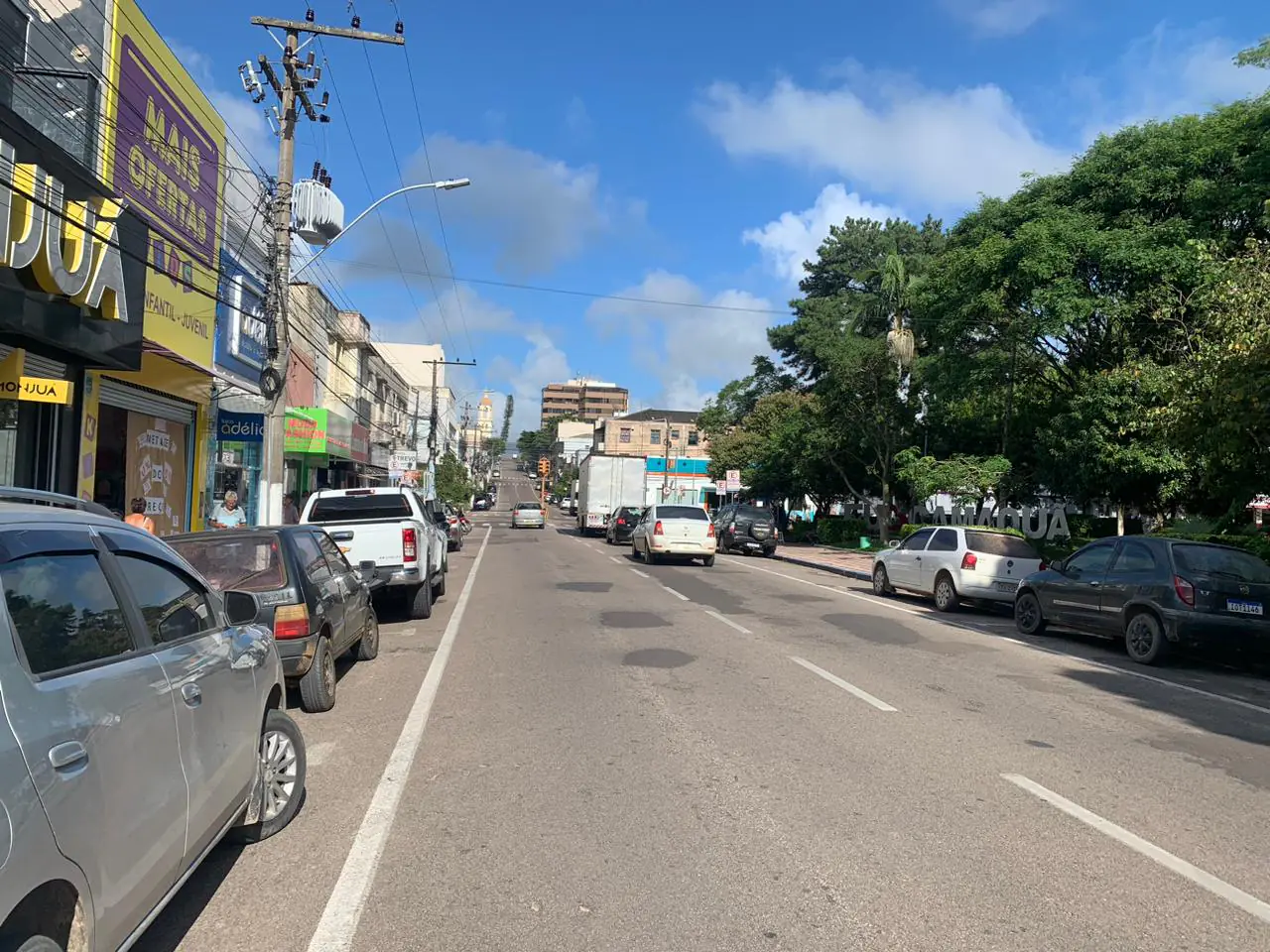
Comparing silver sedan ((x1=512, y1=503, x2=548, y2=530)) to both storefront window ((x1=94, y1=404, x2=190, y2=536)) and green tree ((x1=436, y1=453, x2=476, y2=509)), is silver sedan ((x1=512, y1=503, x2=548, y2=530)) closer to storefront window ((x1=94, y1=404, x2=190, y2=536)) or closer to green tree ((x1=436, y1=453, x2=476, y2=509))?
green tree ((x1=436, y1=453, x2=476, y2=509))

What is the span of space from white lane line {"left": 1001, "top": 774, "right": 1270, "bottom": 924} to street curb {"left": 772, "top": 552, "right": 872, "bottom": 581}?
18091mm

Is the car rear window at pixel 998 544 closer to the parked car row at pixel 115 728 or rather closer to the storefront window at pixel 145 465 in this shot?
the parked car row at pixel 115 728

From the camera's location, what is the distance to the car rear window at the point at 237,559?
7.80 m

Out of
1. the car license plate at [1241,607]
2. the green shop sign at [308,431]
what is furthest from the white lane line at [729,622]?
the green shop sign at [308,431]

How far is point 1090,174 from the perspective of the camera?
909 inches

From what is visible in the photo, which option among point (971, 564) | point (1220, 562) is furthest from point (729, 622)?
point (1220, 562)

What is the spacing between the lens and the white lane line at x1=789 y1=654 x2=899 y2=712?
27.4 feet

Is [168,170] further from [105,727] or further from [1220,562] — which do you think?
[1220,562]

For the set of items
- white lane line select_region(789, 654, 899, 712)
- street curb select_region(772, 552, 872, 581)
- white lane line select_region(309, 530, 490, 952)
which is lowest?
white lane line select_region(309, 530, 490, 952)

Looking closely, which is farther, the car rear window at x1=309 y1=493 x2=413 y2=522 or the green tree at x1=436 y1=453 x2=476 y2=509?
the green tree at x1=436 y1=453 x2=476 y2=509

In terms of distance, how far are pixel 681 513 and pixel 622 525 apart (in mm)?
11909

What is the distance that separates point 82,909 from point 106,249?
482 inches

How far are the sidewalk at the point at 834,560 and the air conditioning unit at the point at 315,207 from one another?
1524 centimetres

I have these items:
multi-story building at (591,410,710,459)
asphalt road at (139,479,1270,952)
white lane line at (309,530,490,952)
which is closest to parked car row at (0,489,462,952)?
white lane line at (309,530,490,952)
